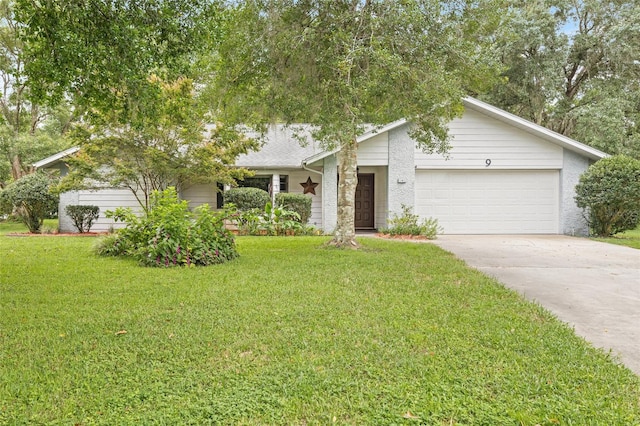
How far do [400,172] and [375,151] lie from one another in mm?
1080

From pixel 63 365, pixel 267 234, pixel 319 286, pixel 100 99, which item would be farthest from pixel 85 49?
pixel 267 234

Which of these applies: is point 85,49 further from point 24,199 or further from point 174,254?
point 24,199

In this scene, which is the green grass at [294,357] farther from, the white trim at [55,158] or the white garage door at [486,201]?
the white trim at [55,158]

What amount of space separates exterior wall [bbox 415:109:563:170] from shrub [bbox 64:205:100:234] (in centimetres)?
1100

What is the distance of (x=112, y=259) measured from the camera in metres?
7.32

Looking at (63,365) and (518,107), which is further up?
(518,107)

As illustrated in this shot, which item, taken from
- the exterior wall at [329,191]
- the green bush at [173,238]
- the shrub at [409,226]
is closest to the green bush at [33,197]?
the green bush at [173,238]

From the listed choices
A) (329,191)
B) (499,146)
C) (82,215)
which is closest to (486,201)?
(499,146)

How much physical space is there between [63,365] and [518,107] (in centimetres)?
2398

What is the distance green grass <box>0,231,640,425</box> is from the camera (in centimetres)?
232

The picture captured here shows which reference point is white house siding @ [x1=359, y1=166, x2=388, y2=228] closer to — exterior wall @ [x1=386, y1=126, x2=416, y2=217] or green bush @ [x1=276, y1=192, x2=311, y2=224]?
exterior wall @ [x1=386, y1=126, x2=416, y2=217]

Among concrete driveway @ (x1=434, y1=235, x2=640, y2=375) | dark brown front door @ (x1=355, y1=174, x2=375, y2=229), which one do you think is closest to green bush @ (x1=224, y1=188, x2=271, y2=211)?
dark brown front door @ (x1=355, y1=174, x2=375, y2=229)

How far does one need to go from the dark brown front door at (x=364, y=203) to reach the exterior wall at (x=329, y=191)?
2.03 meters

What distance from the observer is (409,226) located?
12234 mm
